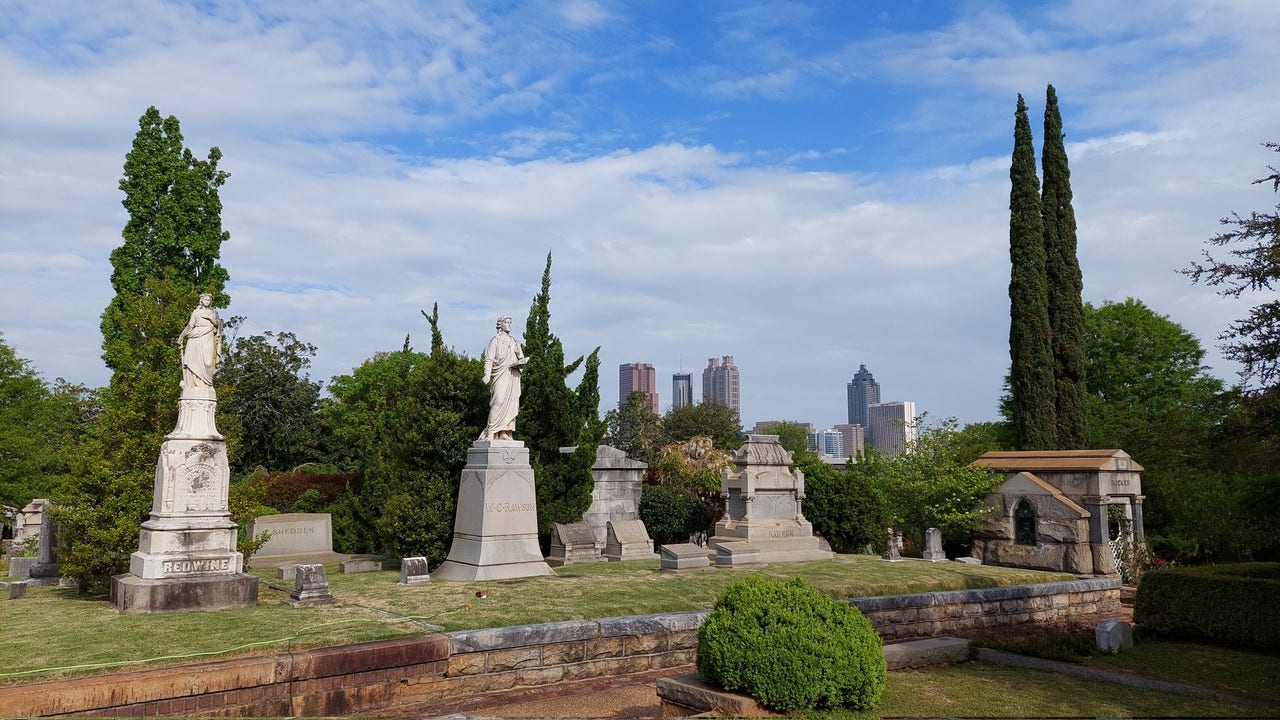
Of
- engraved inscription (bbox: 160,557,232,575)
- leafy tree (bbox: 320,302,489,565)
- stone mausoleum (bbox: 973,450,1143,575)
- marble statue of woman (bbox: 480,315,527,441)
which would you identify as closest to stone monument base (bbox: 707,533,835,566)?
stone mausoleum (bbox: 973,450,1143,575)

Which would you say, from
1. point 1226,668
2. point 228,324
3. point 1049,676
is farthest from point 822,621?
point 228,324

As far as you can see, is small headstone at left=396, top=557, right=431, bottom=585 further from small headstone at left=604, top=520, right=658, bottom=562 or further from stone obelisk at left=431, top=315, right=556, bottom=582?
small headstone at left=604, top=520, right=658, bottom=562

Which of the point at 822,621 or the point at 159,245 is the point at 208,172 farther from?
the point at 822,621

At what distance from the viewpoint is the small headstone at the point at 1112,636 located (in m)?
9.89

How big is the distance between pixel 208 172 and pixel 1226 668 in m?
25.0

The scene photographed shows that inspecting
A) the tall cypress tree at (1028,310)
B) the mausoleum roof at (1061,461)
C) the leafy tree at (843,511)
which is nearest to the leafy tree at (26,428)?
the leafy tree at (843,511)

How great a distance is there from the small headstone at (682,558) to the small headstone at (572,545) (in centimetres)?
310

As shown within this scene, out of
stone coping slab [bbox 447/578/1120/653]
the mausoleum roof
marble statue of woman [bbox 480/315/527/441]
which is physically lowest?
stone coping slab [bbox 447/578/1120/653]

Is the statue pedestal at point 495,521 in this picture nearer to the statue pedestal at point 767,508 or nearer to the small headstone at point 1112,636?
the statue pedestal at point 767,508

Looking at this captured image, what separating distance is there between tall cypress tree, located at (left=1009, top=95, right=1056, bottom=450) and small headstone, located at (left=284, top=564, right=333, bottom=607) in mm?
20248

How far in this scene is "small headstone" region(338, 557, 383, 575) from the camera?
554 inches

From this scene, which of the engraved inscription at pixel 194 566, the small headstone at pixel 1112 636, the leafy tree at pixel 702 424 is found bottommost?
the small headstone at pixel 1112 636

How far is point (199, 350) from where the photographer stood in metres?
10.6

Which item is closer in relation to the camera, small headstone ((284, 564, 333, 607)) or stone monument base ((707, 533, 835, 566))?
small headstone ((284, 564, 333, 607))
